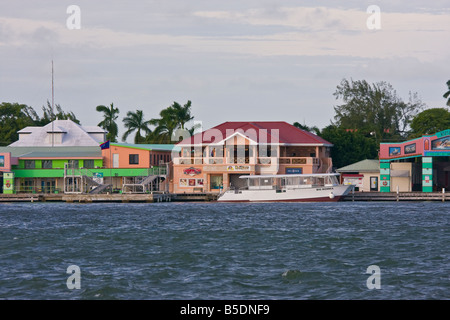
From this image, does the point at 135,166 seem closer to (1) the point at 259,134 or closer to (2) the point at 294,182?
(1) the point at 259,134

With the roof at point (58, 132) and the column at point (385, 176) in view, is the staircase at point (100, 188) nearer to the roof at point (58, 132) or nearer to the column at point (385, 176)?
the roof at point (58, 132)

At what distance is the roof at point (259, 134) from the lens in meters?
83.2

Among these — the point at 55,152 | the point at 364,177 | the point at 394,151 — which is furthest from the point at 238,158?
the point at 55,152

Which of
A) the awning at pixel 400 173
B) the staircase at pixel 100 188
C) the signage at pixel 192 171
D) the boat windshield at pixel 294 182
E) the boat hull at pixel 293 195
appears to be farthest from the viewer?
the signage at pixel 192 171

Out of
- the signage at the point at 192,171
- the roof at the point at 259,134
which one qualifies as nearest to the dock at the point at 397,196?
the roof at the point at 259,134

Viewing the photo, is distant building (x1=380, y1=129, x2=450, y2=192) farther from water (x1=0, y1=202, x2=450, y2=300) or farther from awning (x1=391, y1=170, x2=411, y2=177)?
water (x1=0, y1=202, x2=450, y2=300)

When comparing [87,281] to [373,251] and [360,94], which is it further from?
[360,94]

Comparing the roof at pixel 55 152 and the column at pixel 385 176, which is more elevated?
the roof at pixel 55 152

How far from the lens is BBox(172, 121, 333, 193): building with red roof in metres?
81.7

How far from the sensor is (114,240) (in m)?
39.9

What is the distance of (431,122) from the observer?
101438 mm

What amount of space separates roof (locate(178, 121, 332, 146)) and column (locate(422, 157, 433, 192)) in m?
12.8

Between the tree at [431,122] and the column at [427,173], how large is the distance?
23.1 m
